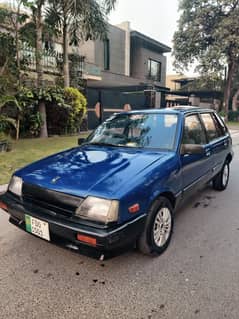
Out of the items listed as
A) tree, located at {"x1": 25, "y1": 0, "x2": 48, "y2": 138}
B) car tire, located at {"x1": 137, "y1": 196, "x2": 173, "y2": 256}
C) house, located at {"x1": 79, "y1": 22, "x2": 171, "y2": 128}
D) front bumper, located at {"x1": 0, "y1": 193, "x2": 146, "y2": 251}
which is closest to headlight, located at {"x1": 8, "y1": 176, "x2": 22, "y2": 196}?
front bumper, located at {"x1": 0, "y1": 193, "x2": 146, "y2": 251}

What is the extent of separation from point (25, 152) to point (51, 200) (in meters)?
5.46

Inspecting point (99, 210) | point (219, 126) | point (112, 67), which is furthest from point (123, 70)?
point (99, 210)

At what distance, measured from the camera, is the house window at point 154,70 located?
73.6 feet

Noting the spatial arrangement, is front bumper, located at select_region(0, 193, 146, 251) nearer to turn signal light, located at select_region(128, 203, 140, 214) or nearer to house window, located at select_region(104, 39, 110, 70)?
turn signal light, located at select_region(128, 203, 140, 214)

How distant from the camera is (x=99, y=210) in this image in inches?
83.1

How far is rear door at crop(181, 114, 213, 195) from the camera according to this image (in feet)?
10.5

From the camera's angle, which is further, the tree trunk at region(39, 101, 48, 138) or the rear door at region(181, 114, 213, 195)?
the tree trunk at region(39, 101, 48, 138)

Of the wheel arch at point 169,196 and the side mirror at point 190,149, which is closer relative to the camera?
the wheel arch at point 169,196

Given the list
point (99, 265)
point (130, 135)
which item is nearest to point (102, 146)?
point (130, 135)

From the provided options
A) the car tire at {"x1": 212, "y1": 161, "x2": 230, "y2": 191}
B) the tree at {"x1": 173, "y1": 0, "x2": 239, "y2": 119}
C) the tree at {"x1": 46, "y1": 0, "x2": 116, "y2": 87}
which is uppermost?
the tree at {"x1": 173, "y1": 0, "x2": 239, "y2": 119}

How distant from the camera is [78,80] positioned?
12.3 m

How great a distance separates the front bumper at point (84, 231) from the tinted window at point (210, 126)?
2.33m

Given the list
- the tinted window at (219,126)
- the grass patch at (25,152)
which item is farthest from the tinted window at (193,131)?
the grass patch at (25,152)

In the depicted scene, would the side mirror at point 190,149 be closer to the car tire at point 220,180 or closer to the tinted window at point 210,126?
the tinted window at point 210,126
